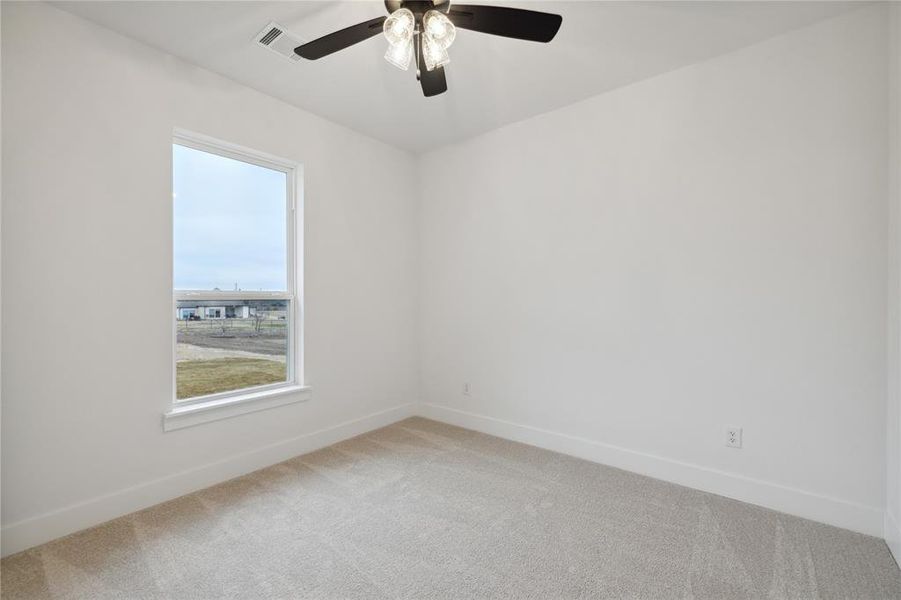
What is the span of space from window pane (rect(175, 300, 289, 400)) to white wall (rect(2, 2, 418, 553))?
0.18 m

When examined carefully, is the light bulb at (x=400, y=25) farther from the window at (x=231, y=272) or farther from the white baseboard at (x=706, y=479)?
the white baseboard at (x=706, y=479)

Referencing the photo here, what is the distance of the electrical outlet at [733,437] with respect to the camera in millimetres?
2410

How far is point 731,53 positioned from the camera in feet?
7.92

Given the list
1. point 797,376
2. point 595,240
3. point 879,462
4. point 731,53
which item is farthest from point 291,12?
point 879,462

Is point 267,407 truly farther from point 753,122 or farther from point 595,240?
point 753,122

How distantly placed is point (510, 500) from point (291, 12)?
2.87 m

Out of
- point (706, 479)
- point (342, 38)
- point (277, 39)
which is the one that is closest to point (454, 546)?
point (706, 479)

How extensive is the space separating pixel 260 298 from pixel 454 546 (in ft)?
6.84

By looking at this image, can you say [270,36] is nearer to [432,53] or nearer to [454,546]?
[432,53]

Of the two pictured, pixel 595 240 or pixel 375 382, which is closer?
pixel 595 240

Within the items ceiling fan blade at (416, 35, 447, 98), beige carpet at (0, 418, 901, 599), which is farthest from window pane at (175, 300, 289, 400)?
ceiling fan blade at (416, 35, 447, 98)

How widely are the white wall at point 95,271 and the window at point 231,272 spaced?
0.50 ft

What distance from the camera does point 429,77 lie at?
76.9 inches

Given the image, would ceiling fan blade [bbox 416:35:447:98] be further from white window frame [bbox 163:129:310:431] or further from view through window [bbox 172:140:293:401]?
view through window [bbox 172:140:293:401]
